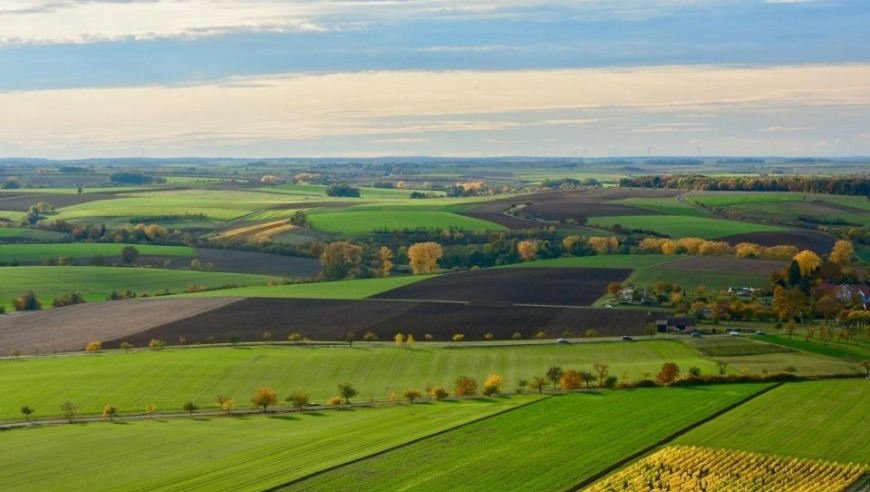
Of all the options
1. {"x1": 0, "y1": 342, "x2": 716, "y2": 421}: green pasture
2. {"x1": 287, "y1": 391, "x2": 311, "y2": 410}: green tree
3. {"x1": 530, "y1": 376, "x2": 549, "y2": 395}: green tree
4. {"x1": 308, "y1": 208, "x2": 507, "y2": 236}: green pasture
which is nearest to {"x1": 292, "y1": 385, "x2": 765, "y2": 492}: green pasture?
{"x1": 530, "y1": 376, "x2": 549, "y2": 395}: green tree

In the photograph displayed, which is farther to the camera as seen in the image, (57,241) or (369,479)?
(57,241)

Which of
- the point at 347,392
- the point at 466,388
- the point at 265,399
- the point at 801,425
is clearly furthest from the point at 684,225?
the point at 265,399

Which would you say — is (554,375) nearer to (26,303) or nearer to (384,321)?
(384,321)

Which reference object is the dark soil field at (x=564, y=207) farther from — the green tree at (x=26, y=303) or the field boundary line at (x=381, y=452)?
the field boundary line at (x=381, y=452)

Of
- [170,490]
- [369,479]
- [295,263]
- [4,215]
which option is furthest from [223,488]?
[4,215]

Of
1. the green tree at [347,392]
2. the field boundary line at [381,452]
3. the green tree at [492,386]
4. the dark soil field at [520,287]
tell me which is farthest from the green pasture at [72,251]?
the field boundary line at [381,452]

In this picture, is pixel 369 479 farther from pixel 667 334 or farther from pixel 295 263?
pixel 295 263

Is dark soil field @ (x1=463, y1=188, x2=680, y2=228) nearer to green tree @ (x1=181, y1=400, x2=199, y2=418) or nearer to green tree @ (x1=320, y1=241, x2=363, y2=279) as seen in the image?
green tree @ (x1=320, y1=241, x2=363, y2=279)
